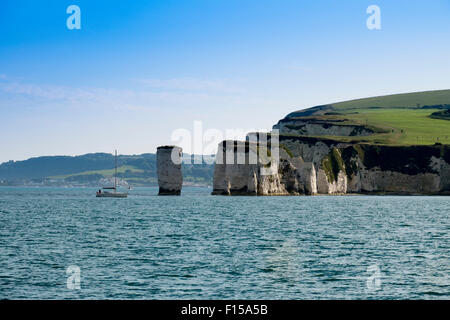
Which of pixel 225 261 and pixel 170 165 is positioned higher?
pixel 170 165

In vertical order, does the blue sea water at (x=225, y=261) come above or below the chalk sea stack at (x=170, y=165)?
below

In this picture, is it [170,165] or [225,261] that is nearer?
[225,261]

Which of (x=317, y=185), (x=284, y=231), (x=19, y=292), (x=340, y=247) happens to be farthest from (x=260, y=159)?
(x=19, y=292)

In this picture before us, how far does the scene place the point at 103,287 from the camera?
25.8m

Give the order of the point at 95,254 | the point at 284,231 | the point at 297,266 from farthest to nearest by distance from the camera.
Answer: the point at 284,231
the point at 95,254
the point at 297,266

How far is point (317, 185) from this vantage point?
544ft

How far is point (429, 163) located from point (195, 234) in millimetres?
138551

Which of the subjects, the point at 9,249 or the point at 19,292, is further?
the point at 9,249

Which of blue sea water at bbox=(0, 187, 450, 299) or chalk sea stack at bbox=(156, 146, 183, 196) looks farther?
chalk sea stack at bbox=(156, 146, 183, 196)

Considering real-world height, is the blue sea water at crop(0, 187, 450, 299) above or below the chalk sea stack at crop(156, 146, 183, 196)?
below

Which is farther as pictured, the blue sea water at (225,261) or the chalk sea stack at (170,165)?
the chalk sea stack at (170,165)

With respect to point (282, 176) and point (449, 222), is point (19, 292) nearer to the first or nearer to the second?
point (449, 222)
